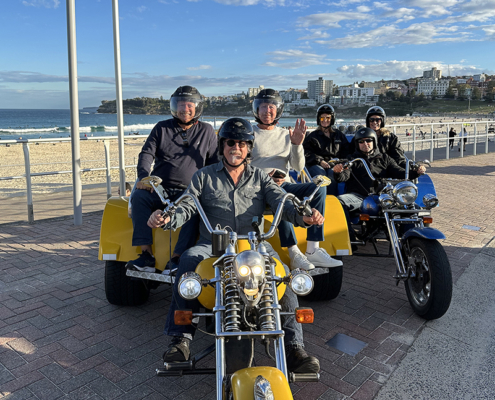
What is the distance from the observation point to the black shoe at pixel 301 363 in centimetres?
247

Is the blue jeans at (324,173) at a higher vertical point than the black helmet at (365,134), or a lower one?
lower

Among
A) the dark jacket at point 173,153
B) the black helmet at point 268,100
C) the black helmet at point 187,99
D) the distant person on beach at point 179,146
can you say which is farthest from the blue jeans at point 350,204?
the black helmet at point 187,99

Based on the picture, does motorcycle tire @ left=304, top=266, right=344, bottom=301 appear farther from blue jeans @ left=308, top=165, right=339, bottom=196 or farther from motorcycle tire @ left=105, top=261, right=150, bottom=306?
blue jeans @ left=308, top=165, right=339, bottom=196

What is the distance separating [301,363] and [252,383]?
2.09ft

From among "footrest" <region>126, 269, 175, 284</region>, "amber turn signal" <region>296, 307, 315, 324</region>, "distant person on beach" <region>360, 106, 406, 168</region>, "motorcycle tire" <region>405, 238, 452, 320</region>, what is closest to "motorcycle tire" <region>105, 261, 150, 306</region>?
"footrest" <region>126, 269, 175, 284</region>

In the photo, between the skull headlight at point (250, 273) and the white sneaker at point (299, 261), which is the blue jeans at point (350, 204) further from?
the skull headlight at point (250, 273)

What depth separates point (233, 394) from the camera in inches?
76.4

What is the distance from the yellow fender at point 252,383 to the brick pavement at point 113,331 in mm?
831

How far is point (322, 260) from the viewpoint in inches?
146

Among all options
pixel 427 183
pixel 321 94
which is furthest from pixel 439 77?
pixel 427 183

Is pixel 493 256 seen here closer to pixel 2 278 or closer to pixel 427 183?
pixel 427 183

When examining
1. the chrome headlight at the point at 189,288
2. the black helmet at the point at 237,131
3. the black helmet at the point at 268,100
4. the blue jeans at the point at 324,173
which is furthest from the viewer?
the blue jeans at the point at 324,173

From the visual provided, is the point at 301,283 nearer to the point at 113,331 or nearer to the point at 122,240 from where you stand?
the point at 113,331

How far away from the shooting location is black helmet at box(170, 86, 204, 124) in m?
4.20
